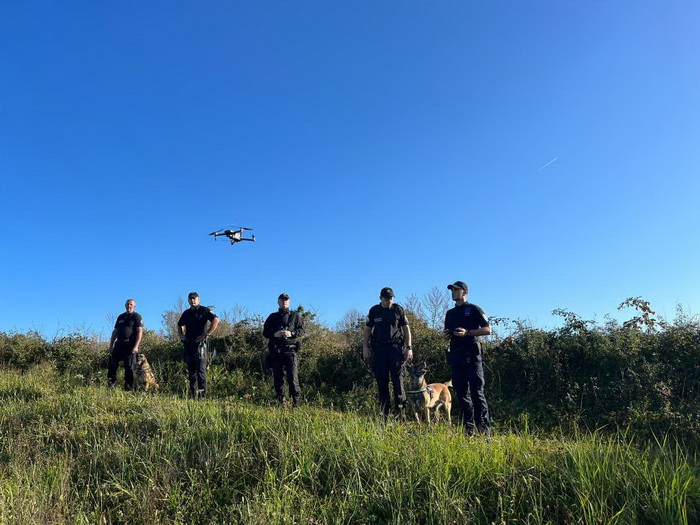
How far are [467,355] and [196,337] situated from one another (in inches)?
178

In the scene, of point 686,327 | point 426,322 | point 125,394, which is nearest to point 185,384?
point 125,394

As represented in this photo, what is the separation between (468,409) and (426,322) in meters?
4.83

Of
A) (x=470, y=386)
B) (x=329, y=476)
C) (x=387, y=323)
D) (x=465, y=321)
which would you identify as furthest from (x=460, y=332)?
(x=329, y=476)

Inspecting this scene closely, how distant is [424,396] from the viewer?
5.88m

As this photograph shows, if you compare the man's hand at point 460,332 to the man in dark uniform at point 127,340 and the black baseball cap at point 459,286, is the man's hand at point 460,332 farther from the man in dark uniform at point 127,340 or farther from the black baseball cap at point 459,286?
the man in dark uniform at point 127,340

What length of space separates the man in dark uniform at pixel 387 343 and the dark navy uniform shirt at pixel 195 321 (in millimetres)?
2951

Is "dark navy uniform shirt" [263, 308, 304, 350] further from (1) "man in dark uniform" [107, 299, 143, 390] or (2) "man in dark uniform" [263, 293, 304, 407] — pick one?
(1) "man in dark uniform" [107, 299, 143, 390]

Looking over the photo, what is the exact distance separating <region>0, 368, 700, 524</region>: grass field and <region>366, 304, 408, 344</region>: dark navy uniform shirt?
1614 mm

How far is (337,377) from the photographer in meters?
9.26

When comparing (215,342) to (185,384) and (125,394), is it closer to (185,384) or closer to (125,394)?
(185,384)

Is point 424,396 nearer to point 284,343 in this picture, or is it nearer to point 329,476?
point 284,343

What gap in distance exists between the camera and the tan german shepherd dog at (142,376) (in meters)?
7.88

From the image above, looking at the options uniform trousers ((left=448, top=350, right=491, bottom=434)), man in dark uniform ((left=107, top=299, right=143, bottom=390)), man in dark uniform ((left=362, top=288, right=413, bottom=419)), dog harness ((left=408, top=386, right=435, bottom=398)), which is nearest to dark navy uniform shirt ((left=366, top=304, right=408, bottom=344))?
man in dark uniform ((left=362, top=288, right=413, bottom=419))

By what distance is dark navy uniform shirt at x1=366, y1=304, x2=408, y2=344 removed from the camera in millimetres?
6023
